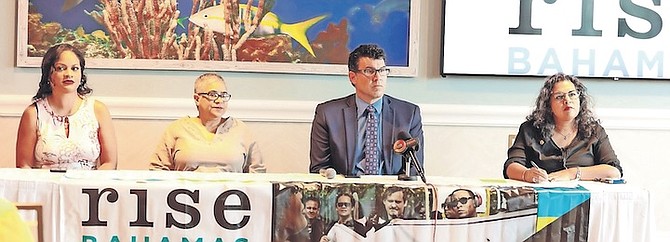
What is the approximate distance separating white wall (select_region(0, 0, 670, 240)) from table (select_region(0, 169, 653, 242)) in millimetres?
1428

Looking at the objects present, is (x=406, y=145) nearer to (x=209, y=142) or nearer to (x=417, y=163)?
(x=417, y=163)

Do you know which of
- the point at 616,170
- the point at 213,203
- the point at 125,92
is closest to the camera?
the point at 213,203

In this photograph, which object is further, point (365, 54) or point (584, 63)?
point (584, 63)

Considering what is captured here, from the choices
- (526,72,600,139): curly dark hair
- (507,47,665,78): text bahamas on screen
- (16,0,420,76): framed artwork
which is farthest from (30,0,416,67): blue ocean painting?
(526,72,600,139): curly dark hair

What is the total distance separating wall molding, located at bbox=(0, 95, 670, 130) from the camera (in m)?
4.35

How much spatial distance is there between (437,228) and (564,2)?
2.01 meters

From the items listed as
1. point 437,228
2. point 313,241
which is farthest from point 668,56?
point 313,241

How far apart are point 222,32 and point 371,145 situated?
3.60 ft

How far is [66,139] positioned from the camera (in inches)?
142

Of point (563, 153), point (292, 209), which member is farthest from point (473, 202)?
point (563, 153)

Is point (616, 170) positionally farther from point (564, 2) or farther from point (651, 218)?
point (564, 2)

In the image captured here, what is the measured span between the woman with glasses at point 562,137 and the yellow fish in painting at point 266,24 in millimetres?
1209

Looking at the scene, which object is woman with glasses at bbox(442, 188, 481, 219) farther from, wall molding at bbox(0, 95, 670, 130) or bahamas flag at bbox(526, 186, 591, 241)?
wall molding at bbox(0, 95, 670, 130)

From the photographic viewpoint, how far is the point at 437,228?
2.87m
